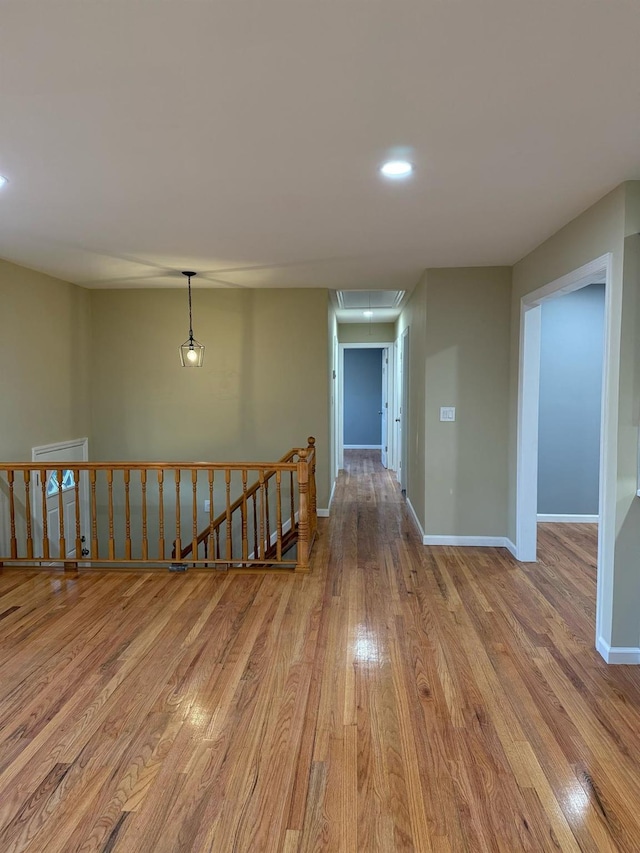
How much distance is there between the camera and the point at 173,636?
2.96 m

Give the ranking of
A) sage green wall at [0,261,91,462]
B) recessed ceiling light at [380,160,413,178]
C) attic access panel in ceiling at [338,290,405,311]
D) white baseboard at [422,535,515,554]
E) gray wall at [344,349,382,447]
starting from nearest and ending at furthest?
1. recessed ceiling light at [380,160,413,178]
2. sage green wall at [0,261,91,462]
3. white baseboard at [422,535,515,554]
4. attic access panel in ceiling at [338,290,405,311]
5. gray wall at [344,349,382,447]

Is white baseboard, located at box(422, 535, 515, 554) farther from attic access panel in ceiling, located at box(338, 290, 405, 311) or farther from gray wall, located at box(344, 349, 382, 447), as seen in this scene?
gray wall, located at box(344, 349, 382, 447)

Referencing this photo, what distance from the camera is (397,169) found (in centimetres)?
238

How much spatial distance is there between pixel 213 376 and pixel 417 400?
2.26 meters

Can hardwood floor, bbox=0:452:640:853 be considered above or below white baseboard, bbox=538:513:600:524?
below

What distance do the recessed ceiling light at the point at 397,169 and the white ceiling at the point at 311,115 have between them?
5 centimetres

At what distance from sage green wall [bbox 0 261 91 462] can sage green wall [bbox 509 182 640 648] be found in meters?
4.43

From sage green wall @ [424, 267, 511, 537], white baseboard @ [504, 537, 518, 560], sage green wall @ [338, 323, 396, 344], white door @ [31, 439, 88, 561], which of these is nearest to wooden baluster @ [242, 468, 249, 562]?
white door @ [31, 439, 88, 561]

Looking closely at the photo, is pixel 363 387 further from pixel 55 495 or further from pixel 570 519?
pixel 55 495

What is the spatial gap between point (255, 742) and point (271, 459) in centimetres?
376

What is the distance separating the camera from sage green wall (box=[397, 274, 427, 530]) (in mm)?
4793

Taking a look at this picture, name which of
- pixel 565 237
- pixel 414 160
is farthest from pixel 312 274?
pixel 414 160

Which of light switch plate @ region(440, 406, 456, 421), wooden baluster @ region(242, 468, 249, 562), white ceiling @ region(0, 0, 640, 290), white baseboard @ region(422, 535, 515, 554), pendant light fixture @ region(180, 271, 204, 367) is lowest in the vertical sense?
white baseboard @ region(422, 535, 515, 554)

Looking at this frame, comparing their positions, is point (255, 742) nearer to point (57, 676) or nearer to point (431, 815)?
point (431, 815)
